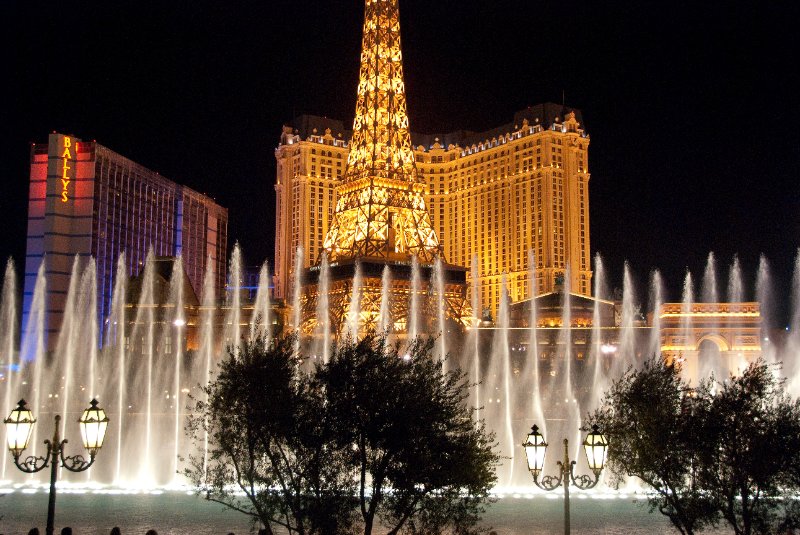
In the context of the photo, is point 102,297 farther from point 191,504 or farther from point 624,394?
point 624,394

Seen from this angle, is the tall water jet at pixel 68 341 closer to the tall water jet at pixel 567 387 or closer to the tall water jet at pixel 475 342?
the tall water jet at pixel 475 342

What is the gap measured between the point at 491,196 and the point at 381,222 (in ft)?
137

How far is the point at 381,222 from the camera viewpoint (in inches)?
3445

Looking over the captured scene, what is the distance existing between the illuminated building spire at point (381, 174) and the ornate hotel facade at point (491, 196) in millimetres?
29337

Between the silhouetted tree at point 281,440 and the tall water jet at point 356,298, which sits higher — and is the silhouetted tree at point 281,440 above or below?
below

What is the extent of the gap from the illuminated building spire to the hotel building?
28876 mm

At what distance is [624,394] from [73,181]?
91693 mm

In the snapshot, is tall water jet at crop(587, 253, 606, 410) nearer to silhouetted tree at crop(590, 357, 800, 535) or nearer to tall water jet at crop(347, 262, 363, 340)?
tall water jet at crop(347, 262, 363, 340)

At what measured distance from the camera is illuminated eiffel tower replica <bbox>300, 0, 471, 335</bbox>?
84062 millimetres

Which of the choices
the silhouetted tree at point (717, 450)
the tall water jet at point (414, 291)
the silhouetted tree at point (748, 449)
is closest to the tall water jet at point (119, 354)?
the tall water jet at point (414, 291)

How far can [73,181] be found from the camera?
10206 centimetres

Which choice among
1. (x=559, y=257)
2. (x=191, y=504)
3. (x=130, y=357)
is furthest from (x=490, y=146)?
(x=191, y=504)

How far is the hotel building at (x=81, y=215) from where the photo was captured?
324ft

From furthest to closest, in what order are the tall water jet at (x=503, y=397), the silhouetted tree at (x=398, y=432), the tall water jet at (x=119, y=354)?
the tall water jet at (x=119, y=354)
the tall water jet at (x=503, y=397)
the silhouetted tree at (x=398, y=432)
